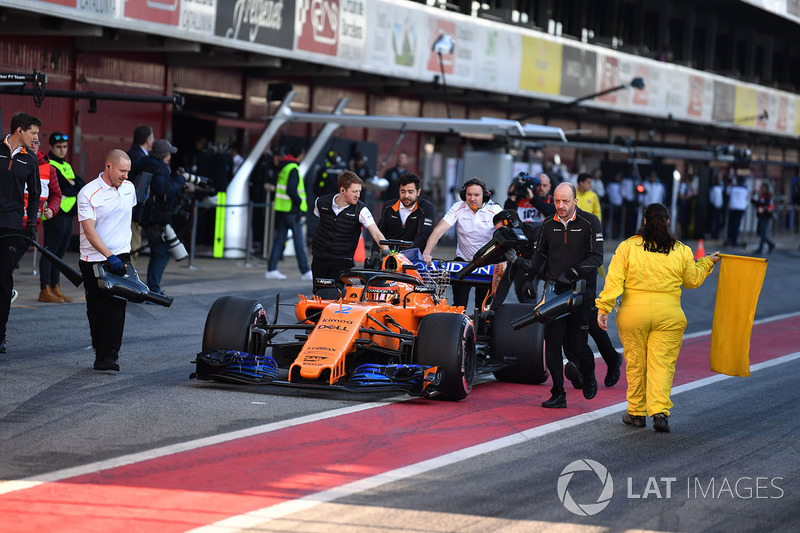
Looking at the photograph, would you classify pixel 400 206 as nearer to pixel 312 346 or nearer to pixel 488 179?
pixel 312 346

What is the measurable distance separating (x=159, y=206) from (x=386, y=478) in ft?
26.5

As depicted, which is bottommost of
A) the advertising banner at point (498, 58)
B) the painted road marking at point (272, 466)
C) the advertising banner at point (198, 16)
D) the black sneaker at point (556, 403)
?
the painted road marking at point (272, 466)

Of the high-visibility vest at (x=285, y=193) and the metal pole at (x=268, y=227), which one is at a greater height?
the high-visibility vest at (x=285, y=193)

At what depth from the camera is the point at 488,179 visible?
25.3m

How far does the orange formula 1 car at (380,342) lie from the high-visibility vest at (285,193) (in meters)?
7.79

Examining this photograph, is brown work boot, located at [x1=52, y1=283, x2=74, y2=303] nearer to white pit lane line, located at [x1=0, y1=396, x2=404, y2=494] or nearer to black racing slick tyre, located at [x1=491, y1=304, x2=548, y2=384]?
black racing slick tyre, located at [x1=491, y1=304, x2=548, y2=384]

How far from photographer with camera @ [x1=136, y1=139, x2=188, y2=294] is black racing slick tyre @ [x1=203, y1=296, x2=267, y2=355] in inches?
171

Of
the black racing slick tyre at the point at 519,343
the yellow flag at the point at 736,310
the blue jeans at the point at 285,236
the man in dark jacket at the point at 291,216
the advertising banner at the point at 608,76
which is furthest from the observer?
the advertising banner at the point at 608,76

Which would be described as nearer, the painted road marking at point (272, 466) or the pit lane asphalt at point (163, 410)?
the painted road marking at point (272, 466)

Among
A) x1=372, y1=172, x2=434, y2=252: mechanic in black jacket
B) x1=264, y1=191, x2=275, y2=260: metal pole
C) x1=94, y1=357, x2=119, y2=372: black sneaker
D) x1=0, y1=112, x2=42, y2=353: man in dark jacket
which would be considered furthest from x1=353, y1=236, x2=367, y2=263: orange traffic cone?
x1=264, y1=191, x2=275, y2=260: metal pole

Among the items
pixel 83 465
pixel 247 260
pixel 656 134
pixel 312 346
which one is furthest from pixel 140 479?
pixel 656 134

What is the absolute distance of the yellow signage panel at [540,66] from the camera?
29703 millimetres

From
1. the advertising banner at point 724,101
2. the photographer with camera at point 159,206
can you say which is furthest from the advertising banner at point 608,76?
Answer: the photographer with camera at point 159,206

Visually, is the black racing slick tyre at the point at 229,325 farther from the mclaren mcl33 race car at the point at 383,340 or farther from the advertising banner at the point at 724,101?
the advertising banner at the point at 724,101
